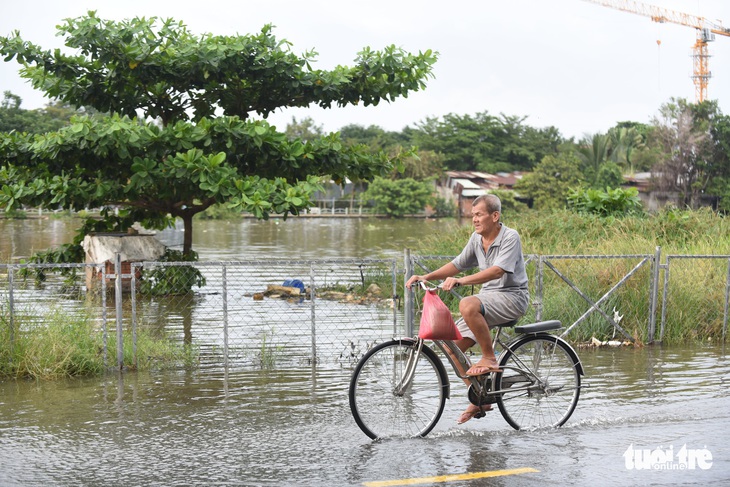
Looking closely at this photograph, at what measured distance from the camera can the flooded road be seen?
639 cm

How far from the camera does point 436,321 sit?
718cm

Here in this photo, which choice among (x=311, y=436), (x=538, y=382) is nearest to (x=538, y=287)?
(x=538, y=382)

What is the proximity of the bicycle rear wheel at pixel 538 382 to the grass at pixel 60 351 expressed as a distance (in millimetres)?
4611

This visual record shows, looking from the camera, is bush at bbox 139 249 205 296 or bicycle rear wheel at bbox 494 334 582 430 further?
bush at bbox 139 249 205 296

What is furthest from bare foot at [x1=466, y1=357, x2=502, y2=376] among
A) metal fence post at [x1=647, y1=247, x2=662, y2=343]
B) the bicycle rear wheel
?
metal fence post at [x1=647, y1=247, x2=662, y2=343]

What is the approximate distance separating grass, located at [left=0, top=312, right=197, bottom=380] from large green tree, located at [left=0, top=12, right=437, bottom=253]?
4272 millimetres

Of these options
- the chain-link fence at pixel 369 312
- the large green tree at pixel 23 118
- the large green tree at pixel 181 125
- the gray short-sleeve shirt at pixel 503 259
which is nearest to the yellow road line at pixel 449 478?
the gray short-sleeve shirt at pixel 503 259

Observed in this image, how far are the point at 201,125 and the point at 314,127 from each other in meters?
84.6

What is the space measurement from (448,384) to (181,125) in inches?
360

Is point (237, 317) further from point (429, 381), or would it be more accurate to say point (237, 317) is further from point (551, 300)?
point (429, 381)

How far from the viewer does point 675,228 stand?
2134 cm

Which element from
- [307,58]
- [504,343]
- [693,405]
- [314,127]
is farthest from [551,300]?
[314,127]

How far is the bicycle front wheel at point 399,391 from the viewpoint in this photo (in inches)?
288

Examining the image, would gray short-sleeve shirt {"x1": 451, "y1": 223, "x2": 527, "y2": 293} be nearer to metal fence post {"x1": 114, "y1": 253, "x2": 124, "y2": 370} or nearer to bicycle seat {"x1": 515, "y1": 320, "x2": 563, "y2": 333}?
bicycle seat {"x1": 515, "y1": 320, "x2": 563, "y2": 333}
